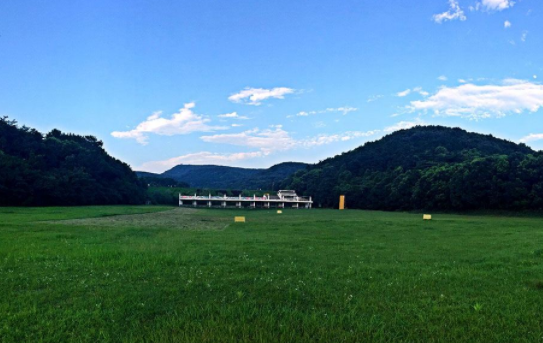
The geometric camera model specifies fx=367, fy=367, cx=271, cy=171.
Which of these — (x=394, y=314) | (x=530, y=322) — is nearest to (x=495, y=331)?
(x=530, y=322)

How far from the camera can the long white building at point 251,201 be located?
380 feet

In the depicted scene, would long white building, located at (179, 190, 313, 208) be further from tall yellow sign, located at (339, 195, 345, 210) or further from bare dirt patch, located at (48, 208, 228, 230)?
bare dirt patch, located at (48, 208, 228, 230)

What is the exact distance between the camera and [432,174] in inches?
3177

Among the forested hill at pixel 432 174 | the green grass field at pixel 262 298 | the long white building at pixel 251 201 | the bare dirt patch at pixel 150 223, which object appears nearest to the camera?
the green grass field at pixel 262 298

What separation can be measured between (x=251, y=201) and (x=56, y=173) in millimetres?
58815

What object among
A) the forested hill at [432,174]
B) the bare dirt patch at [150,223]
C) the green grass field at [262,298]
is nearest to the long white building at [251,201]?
the forested hill at [432,174]

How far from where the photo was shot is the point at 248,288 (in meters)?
7.81

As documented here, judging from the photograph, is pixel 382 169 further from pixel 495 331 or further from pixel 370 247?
pixel 495 331

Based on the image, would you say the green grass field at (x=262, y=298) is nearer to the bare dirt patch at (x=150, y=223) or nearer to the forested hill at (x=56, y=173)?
the bare dirt patch at (x=150, y=223)

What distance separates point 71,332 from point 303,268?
6180 millimetres

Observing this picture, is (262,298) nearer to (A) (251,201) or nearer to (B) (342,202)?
(B) (342,202)

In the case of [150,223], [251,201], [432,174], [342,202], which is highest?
[432,174]

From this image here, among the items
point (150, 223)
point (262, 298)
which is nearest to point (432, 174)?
point (150, 223)

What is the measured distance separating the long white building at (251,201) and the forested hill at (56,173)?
Answer: 57.0ft
